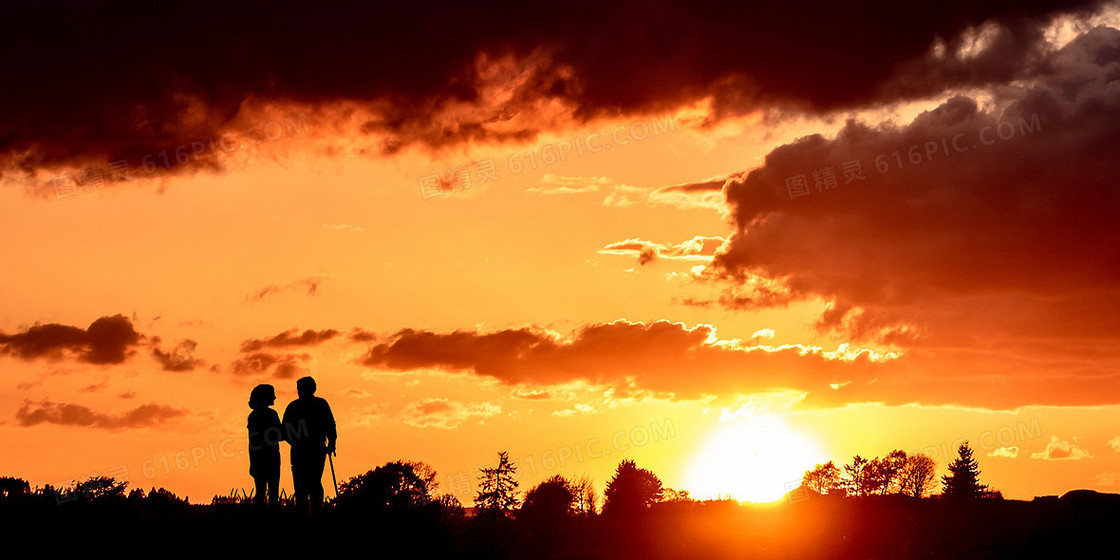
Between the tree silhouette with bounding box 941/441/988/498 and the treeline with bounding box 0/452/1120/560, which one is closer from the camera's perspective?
the treeline with bounding box 0/452/1120/560

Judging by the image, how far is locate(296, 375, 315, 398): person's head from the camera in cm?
2464

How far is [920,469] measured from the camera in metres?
159

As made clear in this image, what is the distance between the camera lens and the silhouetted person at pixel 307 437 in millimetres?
24719

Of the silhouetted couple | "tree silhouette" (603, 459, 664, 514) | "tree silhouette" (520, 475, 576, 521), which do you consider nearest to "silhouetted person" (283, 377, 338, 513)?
the silhouetted couple

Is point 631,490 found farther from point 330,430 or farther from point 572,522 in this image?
point 330,430

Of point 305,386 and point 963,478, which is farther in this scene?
point 963,478

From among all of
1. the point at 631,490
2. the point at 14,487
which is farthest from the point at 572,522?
the point at 14,487

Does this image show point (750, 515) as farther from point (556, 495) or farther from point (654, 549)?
point (556, 495)

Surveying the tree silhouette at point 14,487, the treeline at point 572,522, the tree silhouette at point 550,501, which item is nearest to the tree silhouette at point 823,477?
the treeline at point 572,522

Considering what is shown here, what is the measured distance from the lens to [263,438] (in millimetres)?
24828

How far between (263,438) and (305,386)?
1.75 m

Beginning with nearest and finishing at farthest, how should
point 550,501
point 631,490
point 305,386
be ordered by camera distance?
point 305,386 < point 550,501 < point 631,490

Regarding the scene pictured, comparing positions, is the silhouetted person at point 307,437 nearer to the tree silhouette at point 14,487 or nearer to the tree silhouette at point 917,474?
the tree silhouette at point 14,487

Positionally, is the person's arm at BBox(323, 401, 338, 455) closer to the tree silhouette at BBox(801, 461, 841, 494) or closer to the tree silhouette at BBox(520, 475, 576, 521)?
the tree silhouette at BBox(520, 475, 576, 521)
